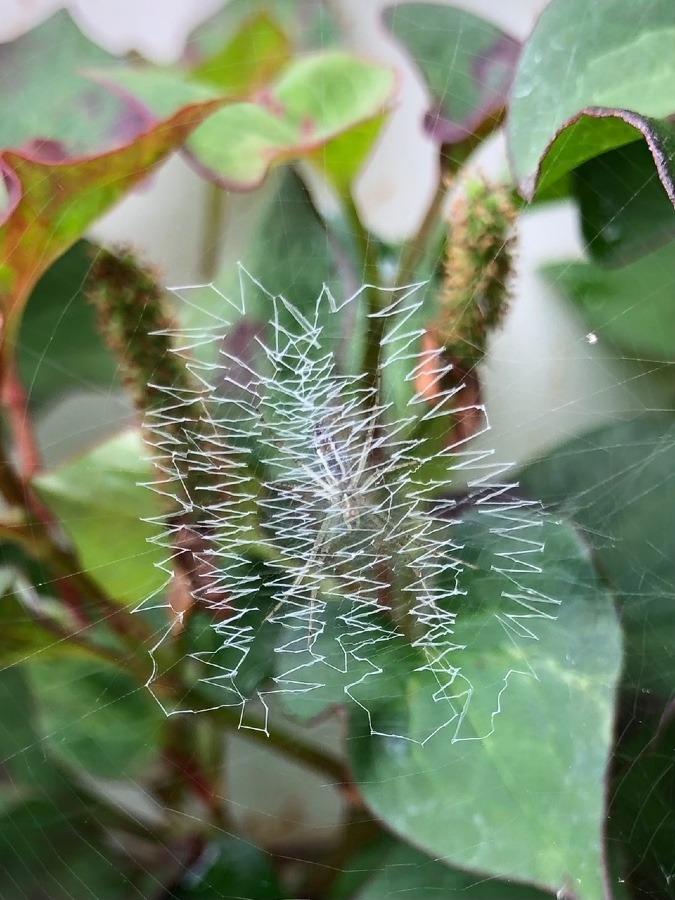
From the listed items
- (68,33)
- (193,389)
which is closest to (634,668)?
(193,389)

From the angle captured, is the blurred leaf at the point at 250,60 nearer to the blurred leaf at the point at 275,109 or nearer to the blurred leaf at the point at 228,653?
the blurred leaf at the point at 275,109

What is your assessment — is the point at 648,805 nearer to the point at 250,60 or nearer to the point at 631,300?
the point at 631,300

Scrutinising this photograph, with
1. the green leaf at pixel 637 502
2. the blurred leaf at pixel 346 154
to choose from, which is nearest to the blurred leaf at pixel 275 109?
the blurred leaf at pixel 346 154

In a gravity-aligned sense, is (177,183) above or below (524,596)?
above

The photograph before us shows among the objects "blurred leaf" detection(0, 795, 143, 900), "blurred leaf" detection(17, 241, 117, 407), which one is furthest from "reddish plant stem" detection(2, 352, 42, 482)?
"blurred leaf" detection(0, 795, 143, 900)

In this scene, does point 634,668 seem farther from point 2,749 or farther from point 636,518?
point 2,749
